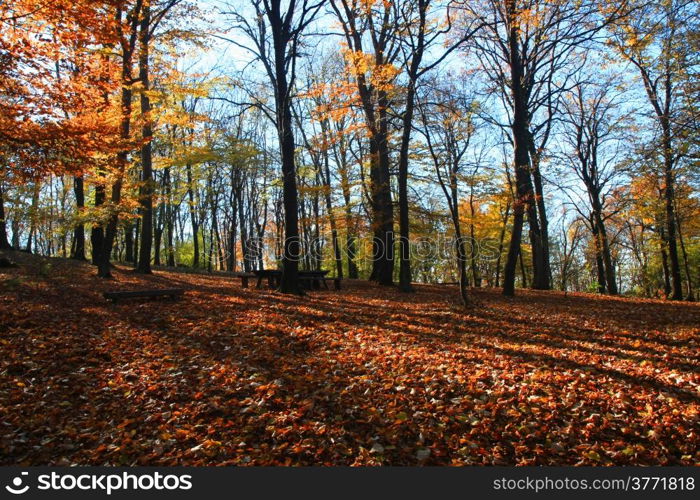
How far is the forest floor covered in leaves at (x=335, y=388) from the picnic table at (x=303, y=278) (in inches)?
182

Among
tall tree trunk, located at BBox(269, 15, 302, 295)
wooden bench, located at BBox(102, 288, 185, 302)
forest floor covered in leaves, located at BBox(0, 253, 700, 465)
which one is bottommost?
forest floor covered in leaves, located at BBox(0, 253, 700, 465)

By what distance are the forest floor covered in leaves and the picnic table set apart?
4.63 m

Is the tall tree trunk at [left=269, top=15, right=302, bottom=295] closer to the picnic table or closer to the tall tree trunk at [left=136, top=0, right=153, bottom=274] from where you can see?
the picnic table

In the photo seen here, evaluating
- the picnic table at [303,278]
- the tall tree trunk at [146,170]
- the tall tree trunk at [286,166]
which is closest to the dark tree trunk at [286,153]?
the tall tree trunk at [286,166]

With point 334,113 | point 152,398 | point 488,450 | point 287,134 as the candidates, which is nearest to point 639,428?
point 488,450

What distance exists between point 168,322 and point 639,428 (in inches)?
296

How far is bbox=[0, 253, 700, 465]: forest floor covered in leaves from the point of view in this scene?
3.47 metres

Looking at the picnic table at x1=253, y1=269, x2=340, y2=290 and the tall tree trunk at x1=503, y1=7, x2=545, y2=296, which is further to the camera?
the picnic table at x1=253, y1=269, x2=340, y2=290

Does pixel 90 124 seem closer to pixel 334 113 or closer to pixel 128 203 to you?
pixel 128 203

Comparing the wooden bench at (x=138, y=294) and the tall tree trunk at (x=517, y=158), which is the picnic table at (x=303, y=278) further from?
the tall tree trunk at (x=517, y=158)

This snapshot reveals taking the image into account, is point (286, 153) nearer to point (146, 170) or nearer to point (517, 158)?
point (146, 170)

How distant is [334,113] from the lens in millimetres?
13836

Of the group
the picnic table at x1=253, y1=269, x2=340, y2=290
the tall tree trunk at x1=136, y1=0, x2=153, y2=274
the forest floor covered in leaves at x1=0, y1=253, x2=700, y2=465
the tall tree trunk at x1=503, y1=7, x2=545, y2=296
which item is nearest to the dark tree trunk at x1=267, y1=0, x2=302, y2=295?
the picnic table at x1=253, y1=269, x2=340, y2=290

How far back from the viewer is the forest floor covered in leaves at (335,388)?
137 inches
